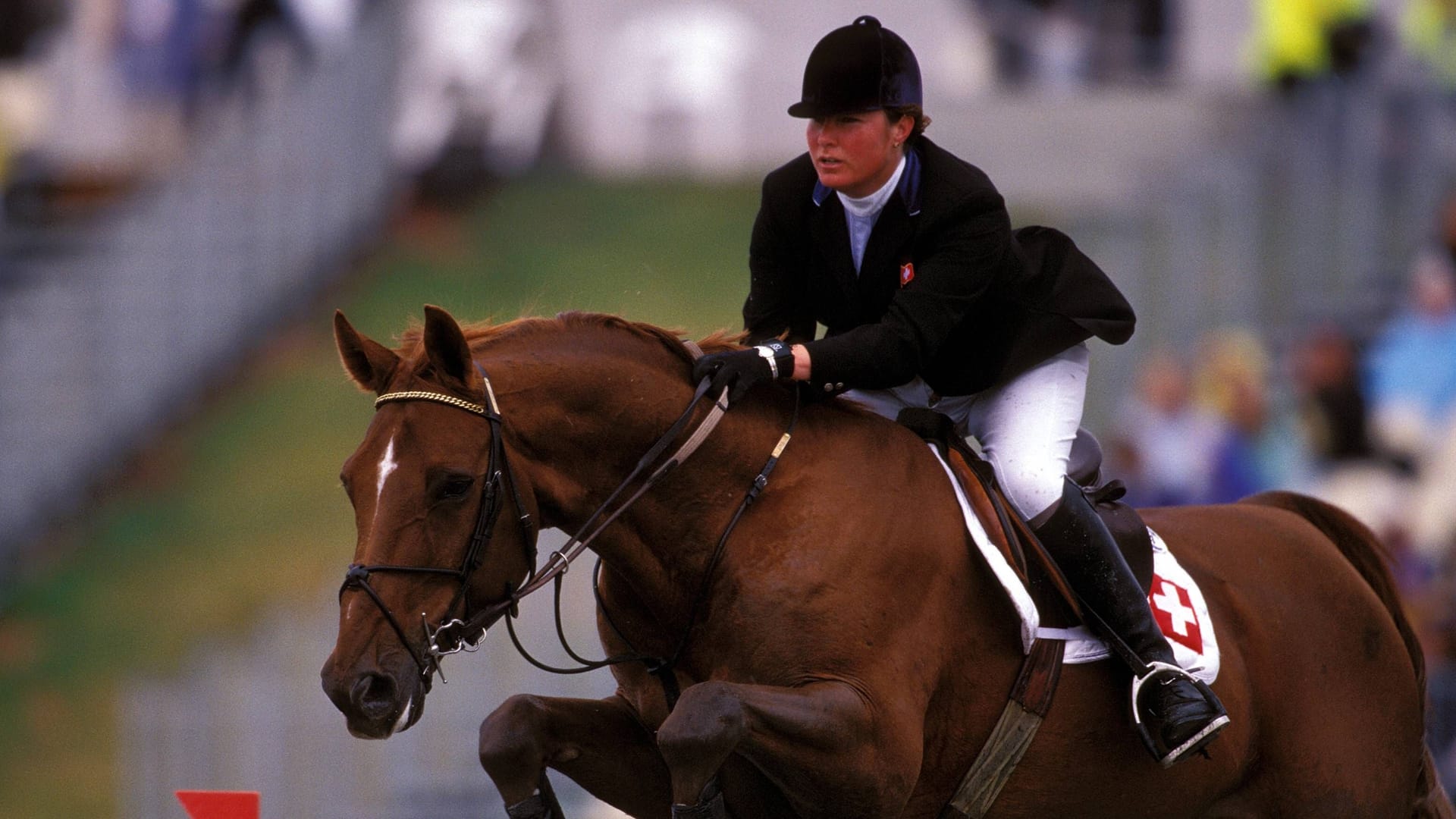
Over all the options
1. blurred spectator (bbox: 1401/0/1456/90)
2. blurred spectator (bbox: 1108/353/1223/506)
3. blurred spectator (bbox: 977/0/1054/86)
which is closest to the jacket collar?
blurred spectator (bbox: 1108/353/1223/506)

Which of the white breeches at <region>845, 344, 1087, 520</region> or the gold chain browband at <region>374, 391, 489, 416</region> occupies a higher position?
the gold chain browband at <region>374, 391, 489, 416</region>

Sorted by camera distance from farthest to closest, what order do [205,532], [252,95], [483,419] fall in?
[252,95], [205,532], [483,419]

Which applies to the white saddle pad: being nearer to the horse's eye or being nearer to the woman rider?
the woman rider

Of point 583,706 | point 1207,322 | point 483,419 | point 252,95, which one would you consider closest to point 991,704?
point 583,706

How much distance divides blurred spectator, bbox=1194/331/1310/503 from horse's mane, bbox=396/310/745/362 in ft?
19.0

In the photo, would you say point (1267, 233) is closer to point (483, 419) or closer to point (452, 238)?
point (452, 238)

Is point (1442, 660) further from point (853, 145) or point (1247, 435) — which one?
point (853, 145)

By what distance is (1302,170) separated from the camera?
12.7 meters

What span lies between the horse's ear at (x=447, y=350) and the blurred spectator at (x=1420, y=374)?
6.91 meters

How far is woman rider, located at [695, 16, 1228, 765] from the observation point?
5.03 metres

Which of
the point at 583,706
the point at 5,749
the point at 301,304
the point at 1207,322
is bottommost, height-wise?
the point at 5,749

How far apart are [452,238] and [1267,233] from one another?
766 centimetres

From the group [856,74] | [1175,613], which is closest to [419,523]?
[856,74]

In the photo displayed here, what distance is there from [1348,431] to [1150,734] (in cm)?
562
